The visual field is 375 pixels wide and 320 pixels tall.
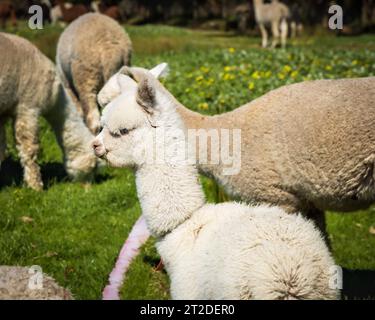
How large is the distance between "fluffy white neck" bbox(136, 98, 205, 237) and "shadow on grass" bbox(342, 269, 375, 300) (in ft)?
5.00

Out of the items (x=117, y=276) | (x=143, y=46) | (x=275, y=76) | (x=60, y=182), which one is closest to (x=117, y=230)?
(x=117, y=276)

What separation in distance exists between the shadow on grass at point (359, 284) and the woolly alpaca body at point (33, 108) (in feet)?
11.8

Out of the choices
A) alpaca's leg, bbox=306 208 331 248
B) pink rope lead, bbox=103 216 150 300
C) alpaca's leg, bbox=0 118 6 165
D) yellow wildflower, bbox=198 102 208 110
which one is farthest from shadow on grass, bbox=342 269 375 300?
yellow wildflower, bbox=198 102 208 110

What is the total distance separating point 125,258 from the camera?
17.2 feet

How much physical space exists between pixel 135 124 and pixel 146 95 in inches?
7.2

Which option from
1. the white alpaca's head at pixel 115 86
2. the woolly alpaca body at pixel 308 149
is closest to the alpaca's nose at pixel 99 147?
the white alpaca's head at pixel 115 86

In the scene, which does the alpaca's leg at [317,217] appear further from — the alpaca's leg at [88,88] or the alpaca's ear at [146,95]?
the alpaca's leg at [88,88]

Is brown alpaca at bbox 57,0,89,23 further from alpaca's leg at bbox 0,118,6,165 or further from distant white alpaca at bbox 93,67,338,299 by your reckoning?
distant white alpaca at bbox 93,67,338,299

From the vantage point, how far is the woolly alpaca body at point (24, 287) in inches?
122

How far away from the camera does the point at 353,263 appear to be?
5336 mm

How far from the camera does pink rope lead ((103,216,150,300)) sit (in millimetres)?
4609

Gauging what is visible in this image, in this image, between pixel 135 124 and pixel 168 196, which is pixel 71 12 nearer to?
pixel 135 124

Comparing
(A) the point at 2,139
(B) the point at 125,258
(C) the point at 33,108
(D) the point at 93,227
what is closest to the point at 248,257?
(B) the point at 125,258
